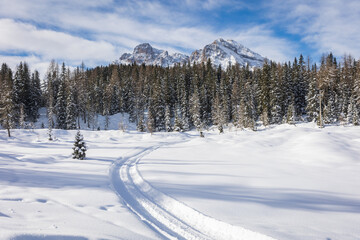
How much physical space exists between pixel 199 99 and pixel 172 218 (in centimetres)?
5825

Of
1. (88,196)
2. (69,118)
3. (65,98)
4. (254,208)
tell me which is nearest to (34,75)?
(65,98)

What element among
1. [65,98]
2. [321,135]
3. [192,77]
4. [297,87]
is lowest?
[321,135]

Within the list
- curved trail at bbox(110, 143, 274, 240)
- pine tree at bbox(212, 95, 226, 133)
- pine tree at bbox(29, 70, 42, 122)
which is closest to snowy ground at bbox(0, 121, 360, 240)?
curved trail at bbox(110, 143, 274, 240)

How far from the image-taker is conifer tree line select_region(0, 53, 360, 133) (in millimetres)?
47156

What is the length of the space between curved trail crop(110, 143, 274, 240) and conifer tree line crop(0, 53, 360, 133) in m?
34.5

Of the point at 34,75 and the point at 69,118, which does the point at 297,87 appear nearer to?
the point at 69,118

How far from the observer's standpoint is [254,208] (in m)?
6.99

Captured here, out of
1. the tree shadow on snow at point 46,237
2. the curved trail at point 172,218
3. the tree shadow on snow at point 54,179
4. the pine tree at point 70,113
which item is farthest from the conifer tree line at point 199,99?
the tree shadow on snow at point 46,237

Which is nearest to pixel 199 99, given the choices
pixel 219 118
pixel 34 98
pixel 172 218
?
pixel 219 118

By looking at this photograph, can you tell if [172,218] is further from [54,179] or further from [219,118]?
[219,118]

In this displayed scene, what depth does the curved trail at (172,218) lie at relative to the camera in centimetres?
566

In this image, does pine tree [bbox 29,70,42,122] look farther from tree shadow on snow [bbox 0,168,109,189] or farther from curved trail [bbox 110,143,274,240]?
curved trail [bbox 110,143,274,240]

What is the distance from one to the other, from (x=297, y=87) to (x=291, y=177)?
183ft

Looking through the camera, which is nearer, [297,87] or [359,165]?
[359,165]
